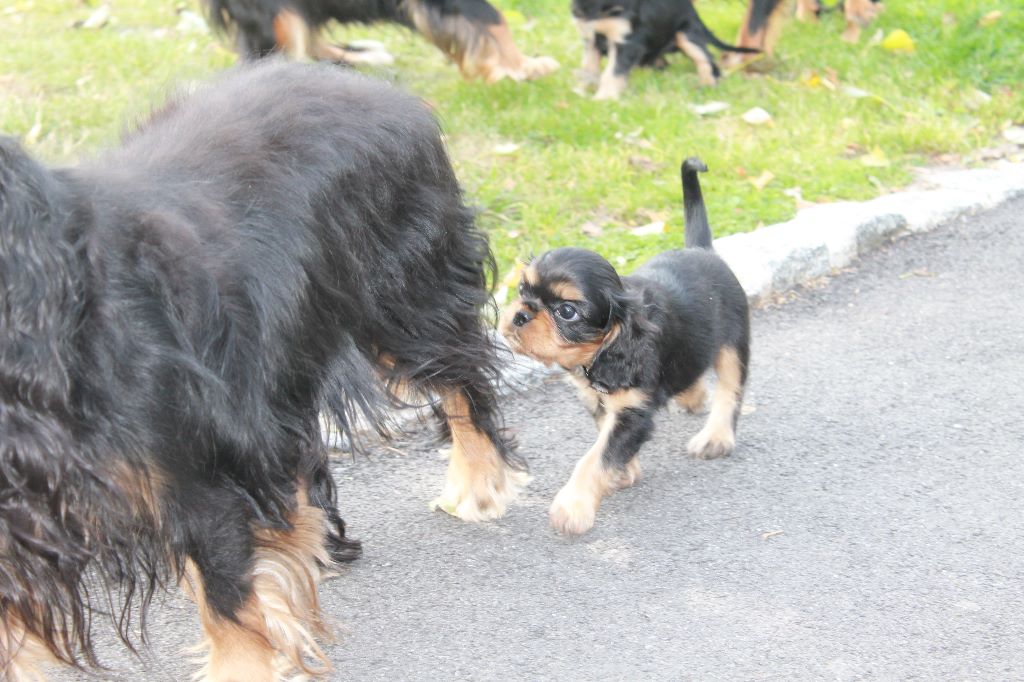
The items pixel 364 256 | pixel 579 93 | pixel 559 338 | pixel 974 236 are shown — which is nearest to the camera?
pixel 364 256

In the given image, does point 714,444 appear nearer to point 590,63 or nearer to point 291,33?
point 291,33

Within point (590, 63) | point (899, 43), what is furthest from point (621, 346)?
point (899, 43)

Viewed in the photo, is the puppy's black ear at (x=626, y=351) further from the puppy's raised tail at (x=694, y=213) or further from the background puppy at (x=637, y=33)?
the background puppy at (x=637, y=33)

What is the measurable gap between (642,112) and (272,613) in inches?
194

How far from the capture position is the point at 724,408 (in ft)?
14.9

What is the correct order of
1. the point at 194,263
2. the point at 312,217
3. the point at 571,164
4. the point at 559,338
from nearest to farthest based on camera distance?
the point at 194,263, the point at 312,217, the point at 559,338, the point at 571,164

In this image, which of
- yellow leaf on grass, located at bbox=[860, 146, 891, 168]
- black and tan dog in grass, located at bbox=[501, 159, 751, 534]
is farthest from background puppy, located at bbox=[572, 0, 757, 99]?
black and tan dog in grass, located at bbox=[501, 159, 751, 534]

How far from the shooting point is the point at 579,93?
7.91m

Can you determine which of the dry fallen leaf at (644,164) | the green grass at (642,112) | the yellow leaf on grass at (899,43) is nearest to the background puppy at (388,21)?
the green grass at (642,112)

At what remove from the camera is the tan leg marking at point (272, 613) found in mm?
3168

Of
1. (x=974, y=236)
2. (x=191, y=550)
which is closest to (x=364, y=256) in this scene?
(x=191, y=550)

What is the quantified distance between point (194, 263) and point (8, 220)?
1.74 ft

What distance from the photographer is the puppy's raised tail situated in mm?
4871

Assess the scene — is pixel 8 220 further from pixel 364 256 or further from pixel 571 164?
pixel 571 164
